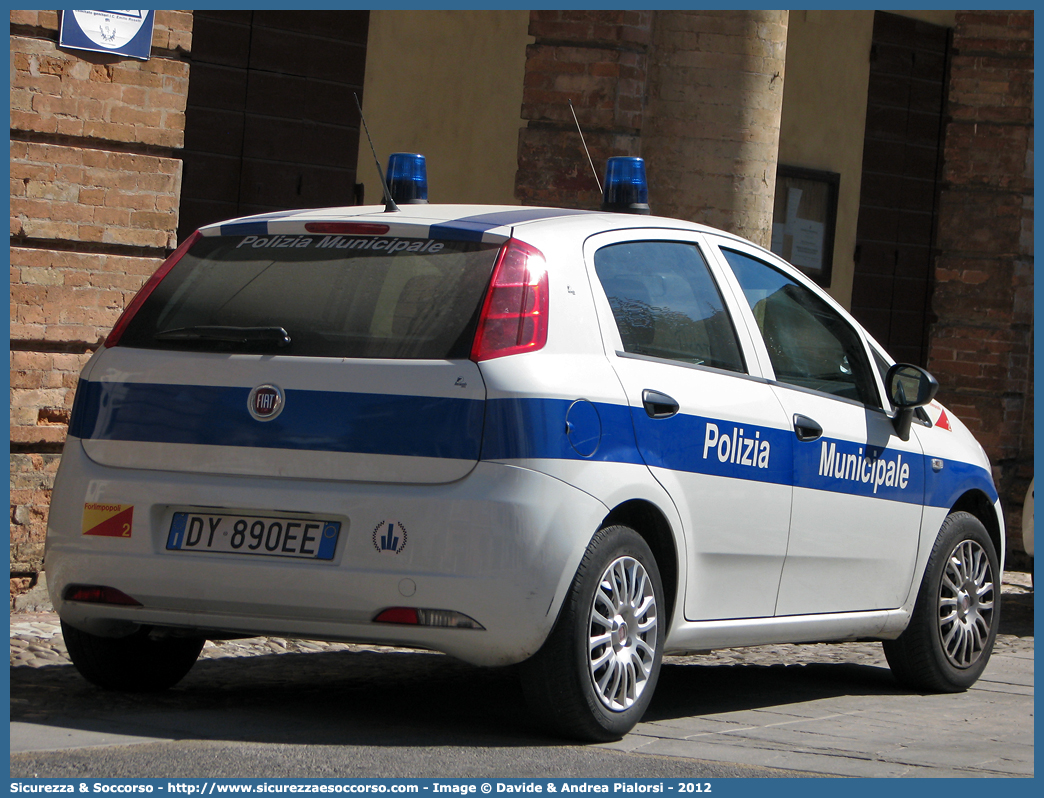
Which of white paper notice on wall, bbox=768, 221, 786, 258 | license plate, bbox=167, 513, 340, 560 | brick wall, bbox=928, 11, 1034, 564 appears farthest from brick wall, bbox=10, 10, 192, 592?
brick wall, bbox=928, 11, 1034, 564

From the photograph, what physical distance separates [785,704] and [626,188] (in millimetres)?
1967

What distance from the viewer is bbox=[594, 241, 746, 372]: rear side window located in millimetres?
5402

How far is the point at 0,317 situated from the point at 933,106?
935cm

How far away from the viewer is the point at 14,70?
754cm

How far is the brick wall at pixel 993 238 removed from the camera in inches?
513

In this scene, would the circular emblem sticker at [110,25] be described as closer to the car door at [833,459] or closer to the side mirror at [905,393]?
the car door at [833,459]

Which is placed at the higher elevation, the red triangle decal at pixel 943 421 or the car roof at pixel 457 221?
the car roof at pixel 457 221

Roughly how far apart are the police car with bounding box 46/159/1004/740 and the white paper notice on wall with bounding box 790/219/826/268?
799 cm

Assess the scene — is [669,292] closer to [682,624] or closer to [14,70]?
[682,624]

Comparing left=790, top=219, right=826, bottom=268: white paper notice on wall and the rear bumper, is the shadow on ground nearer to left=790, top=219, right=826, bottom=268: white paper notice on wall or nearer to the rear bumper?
the rear bumper

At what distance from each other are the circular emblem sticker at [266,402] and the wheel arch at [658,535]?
1.05 m

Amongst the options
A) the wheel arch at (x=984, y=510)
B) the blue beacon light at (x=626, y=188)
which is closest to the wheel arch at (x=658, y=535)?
Answer: the blue beacon light at (x=626, y=188)

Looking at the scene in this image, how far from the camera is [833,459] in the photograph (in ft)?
20.0

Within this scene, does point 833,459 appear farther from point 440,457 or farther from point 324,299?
point 324,299
